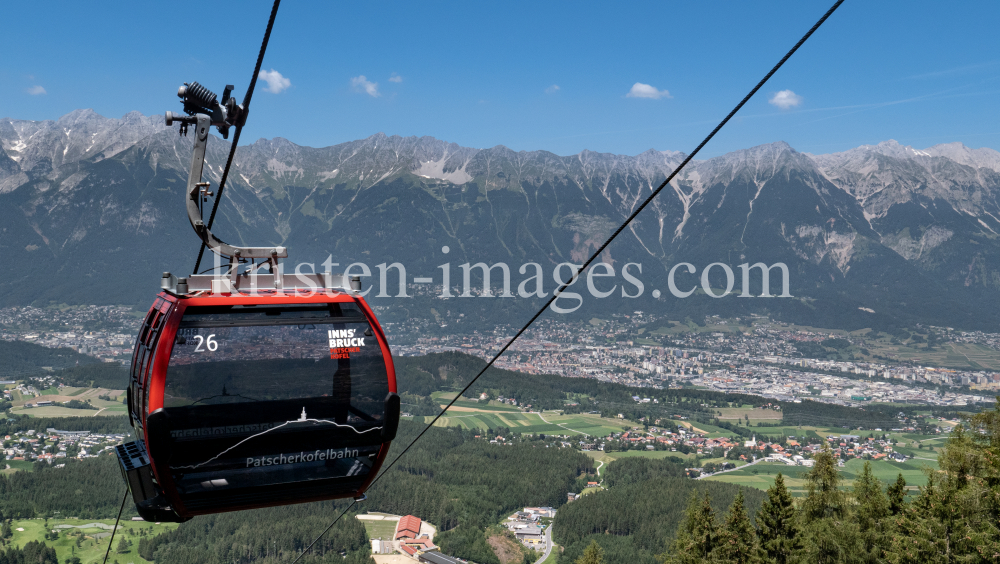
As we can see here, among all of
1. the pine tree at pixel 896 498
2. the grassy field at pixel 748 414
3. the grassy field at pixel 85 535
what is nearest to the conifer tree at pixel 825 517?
the pine tree at pixel 896 498

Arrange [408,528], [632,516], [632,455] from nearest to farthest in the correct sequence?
[632,516] < [408,528] < [632,455]

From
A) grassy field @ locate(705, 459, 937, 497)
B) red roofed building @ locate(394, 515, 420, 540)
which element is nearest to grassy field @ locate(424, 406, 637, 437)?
grassy field @ locate(705, 459, 937, 497)

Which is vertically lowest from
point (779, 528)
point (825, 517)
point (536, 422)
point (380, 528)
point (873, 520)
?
point (380, 528)

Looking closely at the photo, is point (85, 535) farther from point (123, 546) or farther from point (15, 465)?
point (15, 465)

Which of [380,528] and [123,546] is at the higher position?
[380,528]

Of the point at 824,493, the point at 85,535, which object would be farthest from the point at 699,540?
the point at 85,535

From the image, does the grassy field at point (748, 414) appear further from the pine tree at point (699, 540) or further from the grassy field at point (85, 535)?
the pine tree at point (699, 540)
